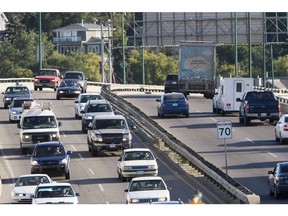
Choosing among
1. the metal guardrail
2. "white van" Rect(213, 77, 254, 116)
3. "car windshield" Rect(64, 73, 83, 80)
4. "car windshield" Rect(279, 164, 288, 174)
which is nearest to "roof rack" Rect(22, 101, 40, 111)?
the metal guardrail

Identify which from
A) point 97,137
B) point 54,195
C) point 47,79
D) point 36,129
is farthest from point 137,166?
point 47,79

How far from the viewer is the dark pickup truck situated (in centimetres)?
6229

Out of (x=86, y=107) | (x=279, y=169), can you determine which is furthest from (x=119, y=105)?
(x=279, y=169)

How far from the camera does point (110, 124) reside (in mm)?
53344

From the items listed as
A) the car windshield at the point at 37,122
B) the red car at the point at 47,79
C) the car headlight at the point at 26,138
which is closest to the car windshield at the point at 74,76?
the red car at the point at 47,79

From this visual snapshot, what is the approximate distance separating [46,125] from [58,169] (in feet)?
26.8

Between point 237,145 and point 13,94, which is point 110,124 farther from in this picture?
point 13,94

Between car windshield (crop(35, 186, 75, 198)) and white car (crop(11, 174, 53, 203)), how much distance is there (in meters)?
2.38

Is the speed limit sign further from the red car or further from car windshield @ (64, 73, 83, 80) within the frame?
the red car

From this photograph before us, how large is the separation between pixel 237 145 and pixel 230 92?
1267cm

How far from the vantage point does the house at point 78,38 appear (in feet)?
619

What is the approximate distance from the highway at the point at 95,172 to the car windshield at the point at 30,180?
1.15 metres
